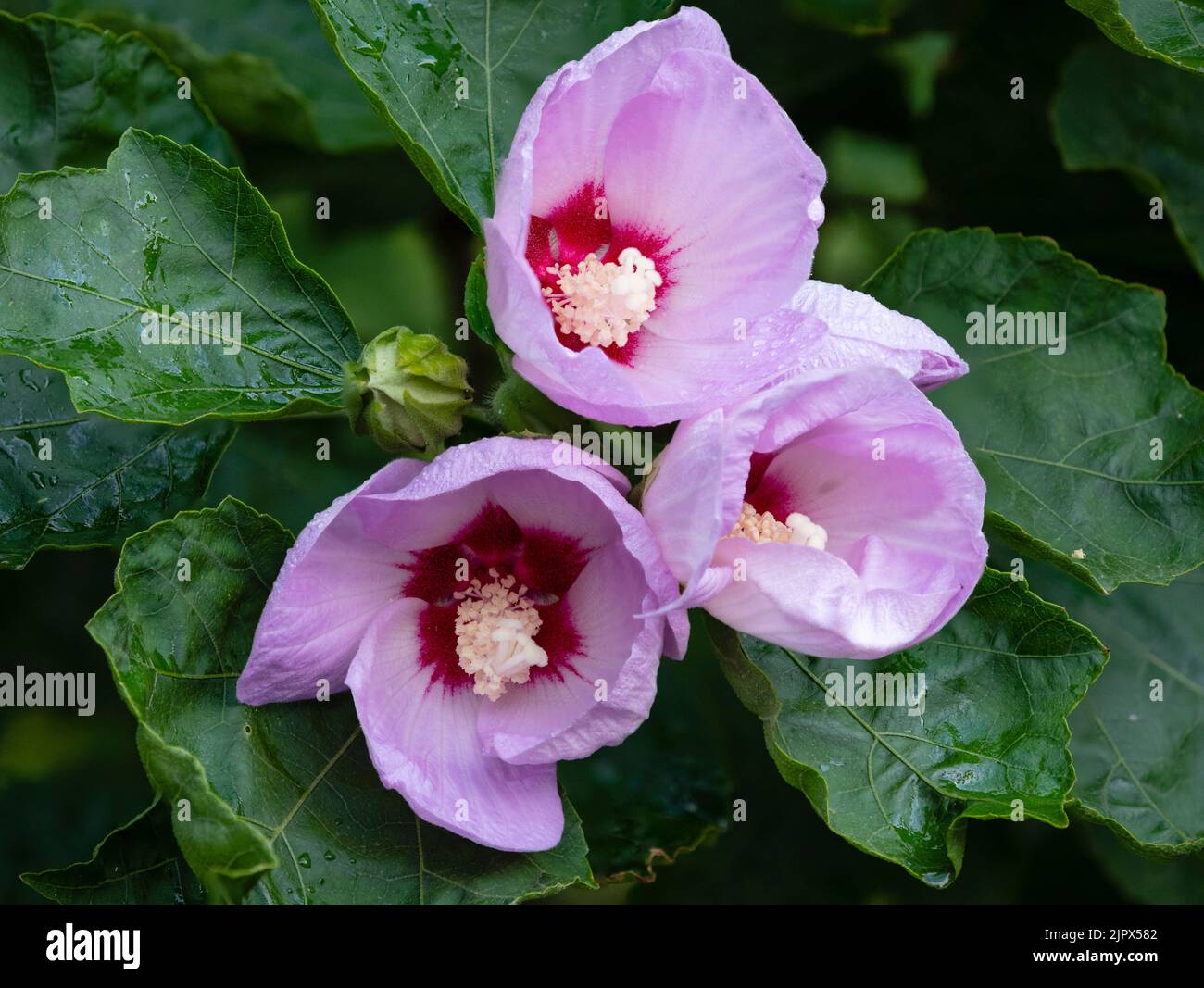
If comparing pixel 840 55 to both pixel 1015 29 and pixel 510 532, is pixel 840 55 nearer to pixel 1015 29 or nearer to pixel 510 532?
pixel 1015 29

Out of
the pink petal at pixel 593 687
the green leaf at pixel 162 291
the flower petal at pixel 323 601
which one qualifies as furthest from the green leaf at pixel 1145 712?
the green leaf at pixel 162 291

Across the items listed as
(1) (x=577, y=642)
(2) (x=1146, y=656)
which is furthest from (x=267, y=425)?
(2) (x=1146, y=656)

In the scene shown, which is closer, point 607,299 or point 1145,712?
point 607,299

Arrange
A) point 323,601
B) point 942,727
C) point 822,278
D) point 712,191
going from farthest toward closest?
point 822,278 → point 942,727 → point 712,191 → point 323,601

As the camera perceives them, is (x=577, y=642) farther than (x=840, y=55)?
No

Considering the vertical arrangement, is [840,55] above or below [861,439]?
above

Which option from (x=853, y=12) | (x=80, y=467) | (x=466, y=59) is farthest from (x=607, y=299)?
(x=853, y=12)

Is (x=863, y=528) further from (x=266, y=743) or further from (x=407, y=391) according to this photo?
(x=266, y=743)
